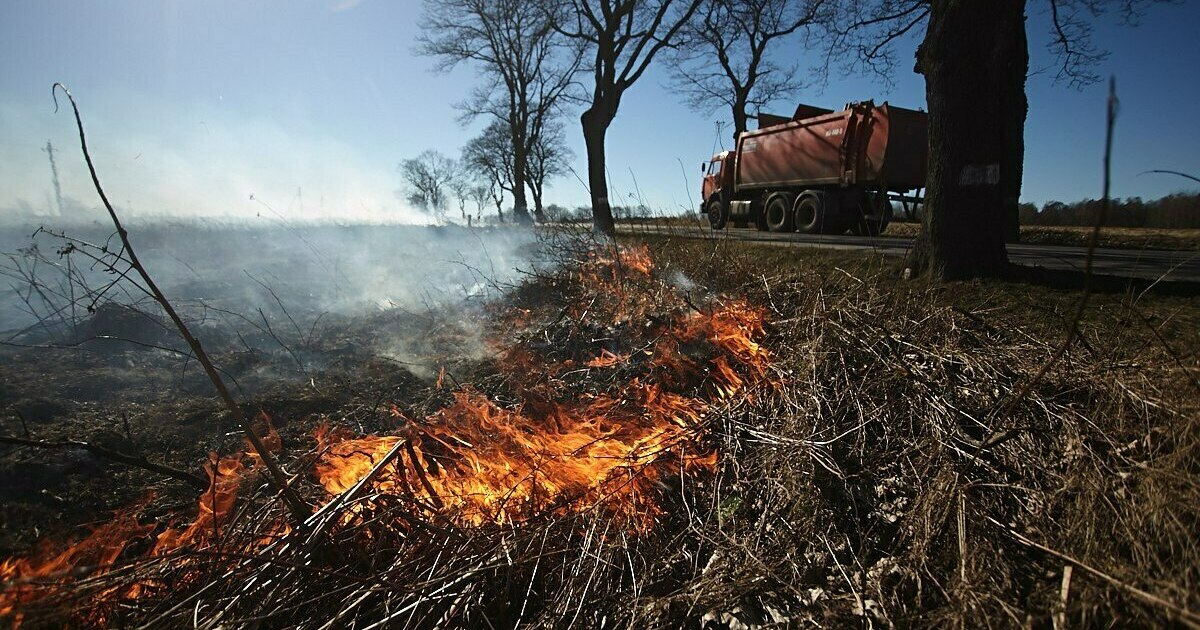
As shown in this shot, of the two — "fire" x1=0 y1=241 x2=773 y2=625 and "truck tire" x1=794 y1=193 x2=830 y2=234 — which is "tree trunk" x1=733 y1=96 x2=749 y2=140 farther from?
"fire" x1=0 y1=241 x2=773 y2=625

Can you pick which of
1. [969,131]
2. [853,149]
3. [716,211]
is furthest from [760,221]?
[969,131]

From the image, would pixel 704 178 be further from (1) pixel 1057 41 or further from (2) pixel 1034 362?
(2) pixel 1034 362

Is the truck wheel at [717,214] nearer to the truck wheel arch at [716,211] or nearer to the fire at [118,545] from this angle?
the truck wheel arch at [716,211]

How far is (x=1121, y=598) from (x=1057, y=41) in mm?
13478

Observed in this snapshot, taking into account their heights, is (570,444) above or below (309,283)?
below

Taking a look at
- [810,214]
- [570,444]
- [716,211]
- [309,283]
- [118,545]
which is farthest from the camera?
[716,211]

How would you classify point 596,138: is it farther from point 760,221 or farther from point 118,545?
point 118,545

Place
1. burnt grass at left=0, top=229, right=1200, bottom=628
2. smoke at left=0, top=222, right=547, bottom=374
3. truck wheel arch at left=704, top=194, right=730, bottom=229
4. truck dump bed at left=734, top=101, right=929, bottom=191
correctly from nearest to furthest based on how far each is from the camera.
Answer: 1. burnt grass at left=0, top=229, right=1200, bottom=628
2. smoke at left=0, top=222, right=547, bottom=374
3. truck dump bed at left=734, top=101, right=929, bottom=191
4. truck wheel arch at left=704, top=194, right=730, bottom=229

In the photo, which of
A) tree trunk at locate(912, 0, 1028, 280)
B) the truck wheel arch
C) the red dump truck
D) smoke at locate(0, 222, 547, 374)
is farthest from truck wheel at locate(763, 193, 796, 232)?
tree trunk at locate(912, 0, 1028, 280)


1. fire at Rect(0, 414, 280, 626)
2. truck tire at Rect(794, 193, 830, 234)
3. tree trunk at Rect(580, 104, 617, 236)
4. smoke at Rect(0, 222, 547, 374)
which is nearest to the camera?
fire at Rect(0, 414, 280, 626)

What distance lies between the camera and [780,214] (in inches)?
523

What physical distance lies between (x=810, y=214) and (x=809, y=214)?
3 cm

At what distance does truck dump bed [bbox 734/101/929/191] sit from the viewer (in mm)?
10761

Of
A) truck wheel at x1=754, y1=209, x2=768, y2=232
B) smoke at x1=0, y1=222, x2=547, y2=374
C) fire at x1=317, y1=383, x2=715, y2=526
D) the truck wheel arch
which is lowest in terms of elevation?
fire at x1=317, y1=383, x2=715, y2=526
